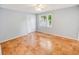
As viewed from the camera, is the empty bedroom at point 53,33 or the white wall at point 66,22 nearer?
the empty bedroom at point 53,33

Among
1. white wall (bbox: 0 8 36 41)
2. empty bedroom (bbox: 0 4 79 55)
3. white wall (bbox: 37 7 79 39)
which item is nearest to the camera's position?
empty bedroom (bbox: 0 4 79 55)

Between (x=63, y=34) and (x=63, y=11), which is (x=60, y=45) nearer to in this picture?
(x=63, y=34)

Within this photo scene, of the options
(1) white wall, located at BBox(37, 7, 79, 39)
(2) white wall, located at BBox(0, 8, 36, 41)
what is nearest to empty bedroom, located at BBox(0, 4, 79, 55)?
(1) white wall, located at BBox(37, 7, 79, 39)

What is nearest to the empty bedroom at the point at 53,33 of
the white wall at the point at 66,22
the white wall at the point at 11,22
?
the white wall at the point at 66,22

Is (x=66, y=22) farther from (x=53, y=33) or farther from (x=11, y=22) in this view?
(x=11, y=22)

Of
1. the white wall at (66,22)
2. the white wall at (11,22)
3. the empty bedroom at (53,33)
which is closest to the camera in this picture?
the empty bedroom at (53,33)

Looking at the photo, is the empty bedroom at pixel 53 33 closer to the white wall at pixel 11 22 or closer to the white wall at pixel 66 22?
the white wall at pixel 66 22

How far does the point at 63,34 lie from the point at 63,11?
463 millimetres

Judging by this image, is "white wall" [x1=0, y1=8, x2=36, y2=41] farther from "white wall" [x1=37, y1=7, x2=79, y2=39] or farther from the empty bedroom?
"white wall" [x1=37, y1=7, x2=79, y2=39]

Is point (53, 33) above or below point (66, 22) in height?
below

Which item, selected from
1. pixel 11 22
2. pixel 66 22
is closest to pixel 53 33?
pixel 66 22

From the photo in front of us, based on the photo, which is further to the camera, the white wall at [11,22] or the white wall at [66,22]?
the white wall at [11,22]

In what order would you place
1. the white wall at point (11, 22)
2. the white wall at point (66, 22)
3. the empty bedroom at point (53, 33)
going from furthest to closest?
the white wall at point (11, 22) < the white wall at point (66, 22) < the empty bedroom at point (53, 33)
